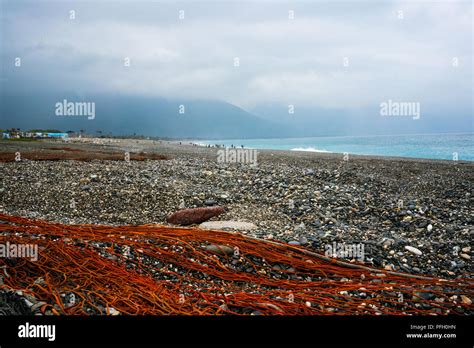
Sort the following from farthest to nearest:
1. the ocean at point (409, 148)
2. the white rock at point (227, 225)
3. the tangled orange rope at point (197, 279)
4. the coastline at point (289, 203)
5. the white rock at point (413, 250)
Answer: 1. the ocean at point (409, 148)
2. the white rock at point (227, 225)
3. the coastline at point (289, 203)
4. the white rock at point (413, 250)
5. the tangled orange rope at point (197, 279)

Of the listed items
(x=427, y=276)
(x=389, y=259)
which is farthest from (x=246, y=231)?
(x=427, y=276)

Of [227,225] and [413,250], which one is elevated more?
[227,225]

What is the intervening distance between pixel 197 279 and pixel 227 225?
9.35 feet

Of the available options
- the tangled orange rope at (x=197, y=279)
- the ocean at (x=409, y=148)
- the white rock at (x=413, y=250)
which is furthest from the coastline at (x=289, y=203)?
the ocean at (x=409, y=148)

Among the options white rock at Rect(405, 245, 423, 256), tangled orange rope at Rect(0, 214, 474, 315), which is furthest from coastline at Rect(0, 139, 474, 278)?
tangled orange rope at Rect(0, 214, 474, 315)

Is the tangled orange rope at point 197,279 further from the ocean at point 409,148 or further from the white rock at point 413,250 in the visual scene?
the ocean at point 409,148

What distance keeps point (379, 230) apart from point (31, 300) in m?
7.20

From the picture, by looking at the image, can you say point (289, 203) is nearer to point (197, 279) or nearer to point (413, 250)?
point (413, 250)

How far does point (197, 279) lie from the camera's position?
5.68 metres

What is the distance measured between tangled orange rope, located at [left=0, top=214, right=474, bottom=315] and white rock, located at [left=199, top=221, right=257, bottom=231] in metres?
1.03

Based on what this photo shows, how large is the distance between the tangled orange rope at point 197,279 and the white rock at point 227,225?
1030 millimetres

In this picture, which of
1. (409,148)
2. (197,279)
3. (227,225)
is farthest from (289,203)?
(409,148)

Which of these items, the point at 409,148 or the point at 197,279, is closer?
the point at 197,279

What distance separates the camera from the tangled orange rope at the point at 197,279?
184 inches
